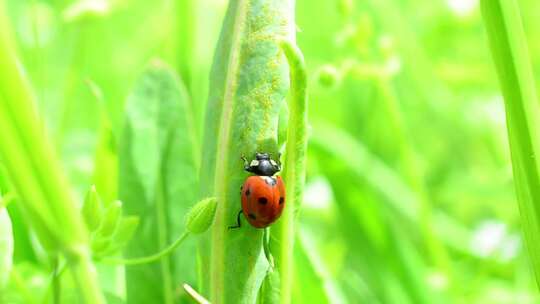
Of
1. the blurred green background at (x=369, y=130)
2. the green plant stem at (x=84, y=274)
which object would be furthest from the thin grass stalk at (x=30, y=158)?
the blurred green background at (x=369, y=130)

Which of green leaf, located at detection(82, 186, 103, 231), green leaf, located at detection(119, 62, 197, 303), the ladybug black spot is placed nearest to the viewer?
green leaf, located at detection(82, 186, 103, 231)

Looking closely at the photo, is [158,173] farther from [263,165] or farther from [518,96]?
[518,96]

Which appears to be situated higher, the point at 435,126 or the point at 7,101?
the point at 7,101

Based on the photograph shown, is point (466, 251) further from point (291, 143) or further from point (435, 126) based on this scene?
point (291, 143)

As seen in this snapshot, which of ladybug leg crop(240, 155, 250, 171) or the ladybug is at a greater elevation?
ladybug leg crop(240, 155, 250, 171)

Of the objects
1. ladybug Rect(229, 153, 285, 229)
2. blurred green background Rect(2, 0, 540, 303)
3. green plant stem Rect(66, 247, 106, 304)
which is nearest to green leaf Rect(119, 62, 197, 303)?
blurred green background Rect(2, 0, 540, 303)

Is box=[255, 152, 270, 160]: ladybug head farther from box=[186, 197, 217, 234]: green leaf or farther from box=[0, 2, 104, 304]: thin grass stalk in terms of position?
box=[0, 2, 104, 304]: thin grass stalk

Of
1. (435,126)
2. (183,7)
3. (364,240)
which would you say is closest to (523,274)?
(364,240)
